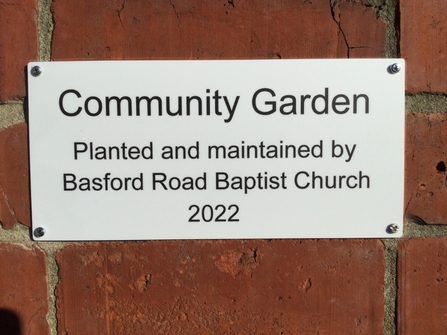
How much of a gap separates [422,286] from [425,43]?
0.37 m

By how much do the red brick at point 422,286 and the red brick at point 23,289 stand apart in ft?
1.85

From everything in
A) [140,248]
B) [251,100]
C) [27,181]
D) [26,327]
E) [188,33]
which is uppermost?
[188,33]

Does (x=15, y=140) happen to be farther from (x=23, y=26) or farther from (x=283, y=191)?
(x=283, y=191)

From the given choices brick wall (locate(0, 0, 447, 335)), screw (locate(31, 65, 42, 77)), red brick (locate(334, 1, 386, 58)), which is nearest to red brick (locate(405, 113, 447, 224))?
brick wall (locate(0, 0, 447, 335))

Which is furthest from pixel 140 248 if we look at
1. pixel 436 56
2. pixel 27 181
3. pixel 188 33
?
pixel 436 56

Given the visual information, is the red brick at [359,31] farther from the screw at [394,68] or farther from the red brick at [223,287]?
the red brick at [223,287]

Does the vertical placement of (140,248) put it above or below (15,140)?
below

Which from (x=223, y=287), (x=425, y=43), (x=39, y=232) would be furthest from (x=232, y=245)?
(x=425, y=43)

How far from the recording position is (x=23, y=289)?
2.09ft

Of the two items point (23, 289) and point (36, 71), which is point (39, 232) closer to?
point (23, 289)

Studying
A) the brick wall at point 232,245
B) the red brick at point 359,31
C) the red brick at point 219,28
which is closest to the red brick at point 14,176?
the brick wall at point 232,245

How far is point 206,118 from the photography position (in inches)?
24.0

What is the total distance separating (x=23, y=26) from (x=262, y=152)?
0.41m

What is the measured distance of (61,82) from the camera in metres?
0.61
